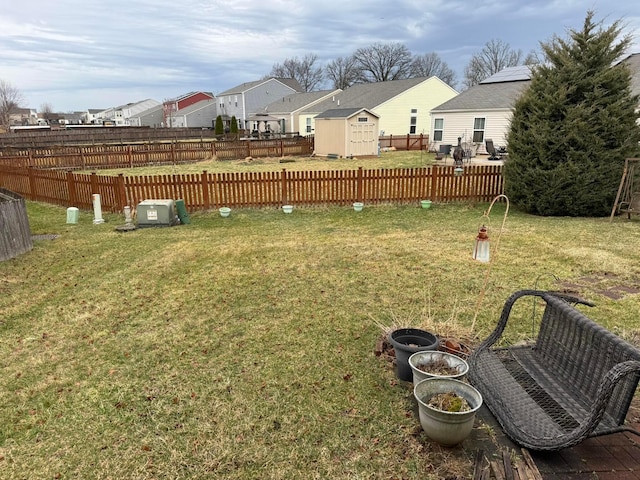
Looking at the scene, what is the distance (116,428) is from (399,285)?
3958 millimetres

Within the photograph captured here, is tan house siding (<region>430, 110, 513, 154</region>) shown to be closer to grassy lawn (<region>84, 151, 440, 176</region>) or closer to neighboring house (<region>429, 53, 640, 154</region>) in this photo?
neighboring house (<region>429, 53, 640, 154</region>)

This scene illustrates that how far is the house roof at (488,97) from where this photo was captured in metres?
23.9

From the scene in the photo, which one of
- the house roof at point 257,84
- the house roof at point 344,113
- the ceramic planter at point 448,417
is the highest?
the house roof at point 257,84

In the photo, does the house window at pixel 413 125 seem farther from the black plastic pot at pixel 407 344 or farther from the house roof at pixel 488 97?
the black plastic pot at pixel 407 344

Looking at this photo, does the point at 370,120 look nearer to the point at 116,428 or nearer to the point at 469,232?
the point at 469,232

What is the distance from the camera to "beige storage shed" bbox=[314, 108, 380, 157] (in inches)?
979

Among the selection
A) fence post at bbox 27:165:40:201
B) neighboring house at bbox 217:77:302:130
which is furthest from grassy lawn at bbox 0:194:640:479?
neighboring house at bbox 217:77:302:130

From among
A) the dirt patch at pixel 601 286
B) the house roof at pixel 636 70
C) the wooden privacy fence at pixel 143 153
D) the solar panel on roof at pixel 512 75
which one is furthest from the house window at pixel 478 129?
the dirt patch at pixel 601 286

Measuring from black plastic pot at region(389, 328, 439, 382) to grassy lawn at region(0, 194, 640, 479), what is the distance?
16cm

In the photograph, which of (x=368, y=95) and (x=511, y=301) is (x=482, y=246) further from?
(x=368, y=95)

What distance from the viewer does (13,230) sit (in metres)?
7.61

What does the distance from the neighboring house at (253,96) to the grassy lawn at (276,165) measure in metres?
28.9

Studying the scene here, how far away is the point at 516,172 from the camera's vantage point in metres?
10.7

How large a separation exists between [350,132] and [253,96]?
108 ft
